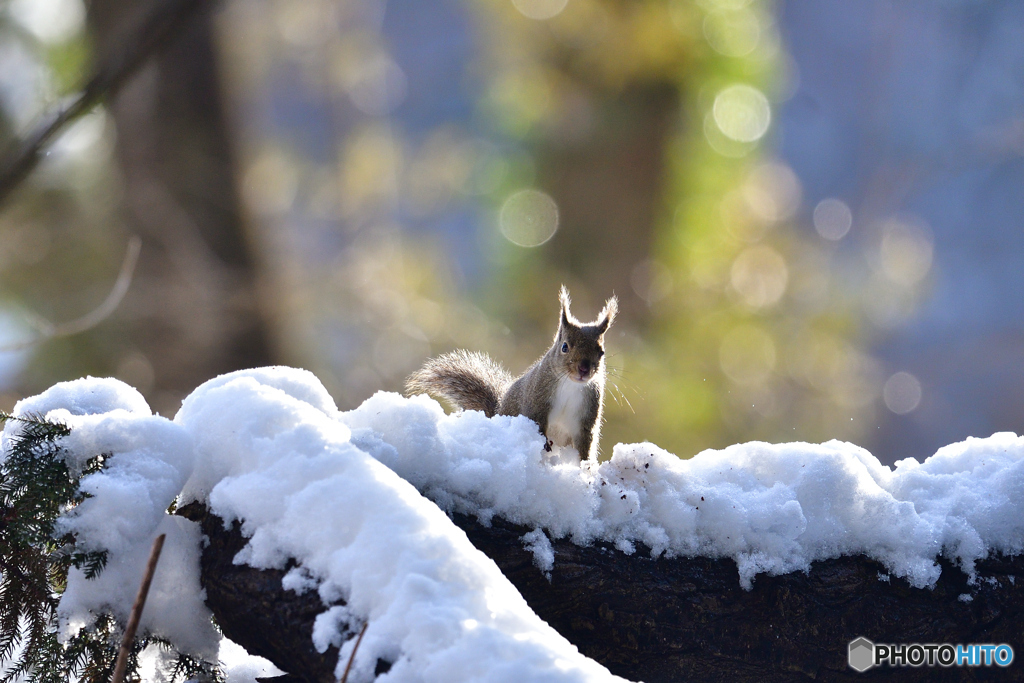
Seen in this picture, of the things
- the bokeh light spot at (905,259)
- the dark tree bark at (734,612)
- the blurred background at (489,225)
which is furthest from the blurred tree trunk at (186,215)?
the bokeh light spot at (905,259)

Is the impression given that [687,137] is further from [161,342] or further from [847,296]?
[161,342]

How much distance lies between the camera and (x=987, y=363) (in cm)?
722

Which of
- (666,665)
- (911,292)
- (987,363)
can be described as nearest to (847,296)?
(911,292)

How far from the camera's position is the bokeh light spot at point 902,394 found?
6.98 metres

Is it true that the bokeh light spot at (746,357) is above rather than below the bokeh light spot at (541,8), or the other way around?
below

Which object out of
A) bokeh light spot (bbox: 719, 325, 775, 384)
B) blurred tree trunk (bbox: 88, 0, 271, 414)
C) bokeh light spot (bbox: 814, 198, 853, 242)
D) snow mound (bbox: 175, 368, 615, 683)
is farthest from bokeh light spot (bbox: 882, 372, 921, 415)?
snow mound (bbox: 175, 368, 615, 683)

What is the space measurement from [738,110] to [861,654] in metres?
3.49

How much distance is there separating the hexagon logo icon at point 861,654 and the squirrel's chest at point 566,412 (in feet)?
1.74

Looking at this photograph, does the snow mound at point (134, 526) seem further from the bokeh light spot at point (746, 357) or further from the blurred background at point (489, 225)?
the bokeh light spot at point (746, 357)

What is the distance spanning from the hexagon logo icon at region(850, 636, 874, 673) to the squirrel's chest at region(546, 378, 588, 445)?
53 centimetres

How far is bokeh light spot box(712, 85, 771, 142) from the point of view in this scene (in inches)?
158

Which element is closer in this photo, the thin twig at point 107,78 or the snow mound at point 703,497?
the thin twig at point 107,78

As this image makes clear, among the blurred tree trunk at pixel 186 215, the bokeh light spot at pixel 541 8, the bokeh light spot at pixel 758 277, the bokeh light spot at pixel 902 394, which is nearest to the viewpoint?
the blurred tree trunk at pixel 186 215

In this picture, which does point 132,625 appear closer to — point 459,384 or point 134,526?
point 134,526
